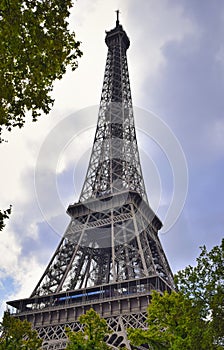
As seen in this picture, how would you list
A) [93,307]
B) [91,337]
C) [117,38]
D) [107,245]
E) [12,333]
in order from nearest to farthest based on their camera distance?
[12,333]
[91,337]
[93,307]
[107,245]
[117,38]

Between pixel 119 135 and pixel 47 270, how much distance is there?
75.7 feet

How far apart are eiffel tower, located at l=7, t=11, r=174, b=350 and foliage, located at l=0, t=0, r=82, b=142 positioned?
65.5 ft

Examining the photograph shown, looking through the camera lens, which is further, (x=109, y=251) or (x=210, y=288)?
(x=109, y=251)

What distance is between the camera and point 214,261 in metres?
12.8

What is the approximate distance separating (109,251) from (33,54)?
34604 mm

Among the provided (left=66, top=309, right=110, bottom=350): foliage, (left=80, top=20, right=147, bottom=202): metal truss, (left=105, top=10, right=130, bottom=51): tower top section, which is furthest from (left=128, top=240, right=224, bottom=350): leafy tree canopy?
(left=105, top=10, right=130, bottom=51): tower top section

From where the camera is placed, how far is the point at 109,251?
40.8 m

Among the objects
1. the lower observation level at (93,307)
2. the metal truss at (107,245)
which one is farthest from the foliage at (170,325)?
the metal truss at (107,245)

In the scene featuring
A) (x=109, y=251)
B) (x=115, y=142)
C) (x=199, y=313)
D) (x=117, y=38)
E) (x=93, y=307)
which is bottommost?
(x=199, y=313)

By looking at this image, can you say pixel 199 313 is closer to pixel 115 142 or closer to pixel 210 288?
pixel 210 288

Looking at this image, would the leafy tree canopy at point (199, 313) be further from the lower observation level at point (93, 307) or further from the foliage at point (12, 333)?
the lower observation level at point (93, 307)

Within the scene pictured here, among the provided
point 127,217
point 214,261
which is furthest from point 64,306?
point 214,261

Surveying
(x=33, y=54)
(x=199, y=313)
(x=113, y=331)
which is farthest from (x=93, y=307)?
(x=33, y=54)

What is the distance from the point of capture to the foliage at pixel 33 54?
7794 mm
